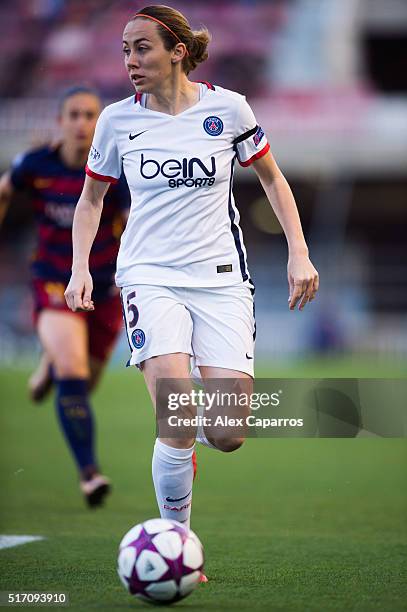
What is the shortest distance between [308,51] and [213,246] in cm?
2181

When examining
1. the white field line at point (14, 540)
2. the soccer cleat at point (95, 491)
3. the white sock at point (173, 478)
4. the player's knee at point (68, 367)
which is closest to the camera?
the white sock at point (173, 478)

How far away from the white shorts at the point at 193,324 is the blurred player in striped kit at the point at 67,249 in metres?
2.14

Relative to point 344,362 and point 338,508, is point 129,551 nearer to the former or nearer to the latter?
point 338,508

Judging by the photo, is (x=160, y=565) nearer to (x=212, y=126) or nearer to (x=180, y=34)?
(x=212, y=126)

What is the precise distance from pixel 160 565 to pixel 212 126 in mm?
1601

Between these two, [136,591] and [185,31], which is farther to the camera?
[185,31]

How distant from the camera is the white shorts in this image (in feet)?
13.3

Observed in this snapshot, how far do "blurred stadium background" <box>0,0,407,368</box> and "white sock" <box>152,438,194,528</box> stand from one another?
16.3 metres

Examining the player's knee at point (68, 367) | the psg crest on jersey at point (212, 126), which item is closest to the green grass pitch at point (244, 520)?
the player's knee at point (68, 367)

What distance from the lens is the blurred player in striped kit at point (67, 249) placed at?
6.31 metres

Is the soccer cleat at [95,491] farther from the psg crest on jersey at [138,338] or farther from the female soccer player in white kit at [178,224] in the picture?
the psg crest on jersey at [138,338]

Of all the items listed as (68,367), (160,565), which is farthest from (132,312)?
(68,367)

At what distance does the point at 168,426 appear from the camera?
4062 millimetres

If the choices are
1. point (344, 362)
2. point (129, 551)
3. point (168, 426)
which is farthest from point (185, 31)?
point (344, 362)
